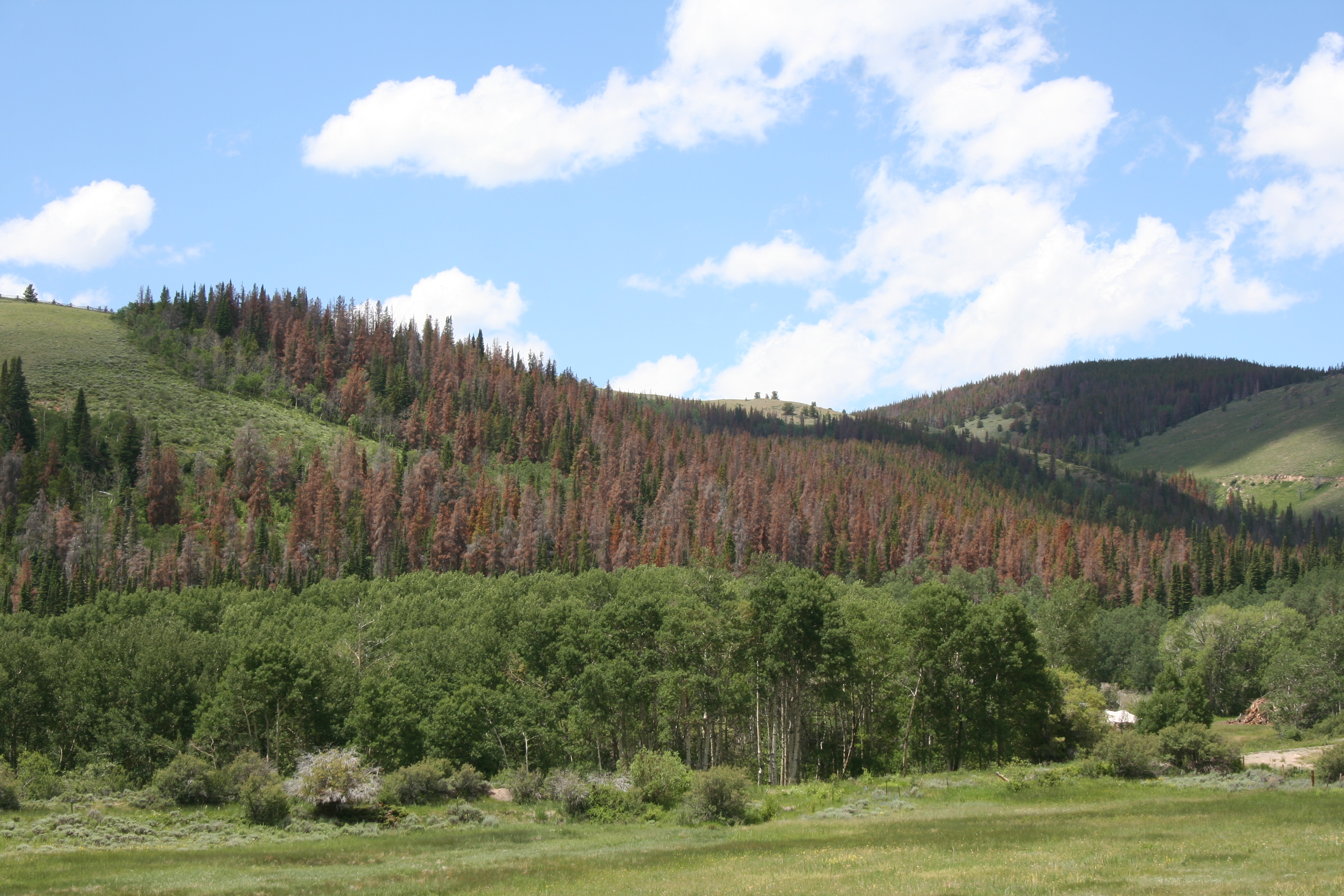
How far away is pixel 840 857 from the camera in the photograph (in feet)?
119

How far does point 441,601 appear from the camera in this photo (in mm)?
106625

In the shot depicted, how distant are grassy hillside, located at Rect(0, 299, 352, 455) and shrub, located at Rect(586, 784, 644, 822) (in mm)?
132271

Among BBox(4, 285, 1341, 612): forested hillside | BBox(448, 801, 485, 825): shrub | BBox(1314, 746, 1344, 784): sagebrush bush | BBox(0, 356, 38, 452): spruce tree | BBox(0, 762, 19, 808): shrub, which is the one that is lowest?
BBox(448, 801, 485, 825): shrub

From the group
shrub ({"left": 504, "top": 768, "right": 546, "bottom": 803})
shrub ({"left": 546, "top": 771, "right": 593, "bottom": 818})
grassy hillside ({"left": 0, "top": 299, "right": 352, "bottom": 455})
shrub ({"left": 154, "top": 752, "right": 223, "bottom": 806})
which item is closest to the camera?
shrub ({"left": 546, "top": 771, "right": 593, "bottom": 818})

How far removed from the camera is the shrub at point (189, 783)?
59625 millimetres

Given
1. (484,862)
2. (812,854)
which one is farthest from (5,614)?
(812,854)

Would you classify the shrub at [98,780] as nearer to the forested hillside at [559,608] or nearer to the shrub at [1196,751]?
the forested hillside at [559,608]

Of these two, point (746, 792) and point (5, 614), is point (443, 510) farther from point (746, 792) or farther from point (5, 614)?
point (746, 792)

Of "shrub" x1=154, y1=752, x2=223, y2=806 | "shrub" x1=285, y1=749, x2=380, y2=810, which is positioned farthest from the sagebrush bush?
"shrub" x1=154, y1=752, x2=223, y2=806

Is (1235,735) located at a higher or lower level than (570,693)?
lower

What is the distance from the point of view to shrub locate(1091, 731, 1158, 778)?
58.4 metres

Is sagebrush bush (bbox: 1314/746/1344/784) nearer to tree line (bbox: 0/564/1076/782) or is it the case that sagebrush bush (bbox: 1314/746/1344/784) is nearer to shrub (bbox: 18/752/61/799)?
tree line (bbox: 0/564/1076/782)

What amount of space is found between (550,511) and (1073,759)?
105 m

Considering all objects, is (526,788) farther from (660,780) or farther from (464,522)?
(464,522)
